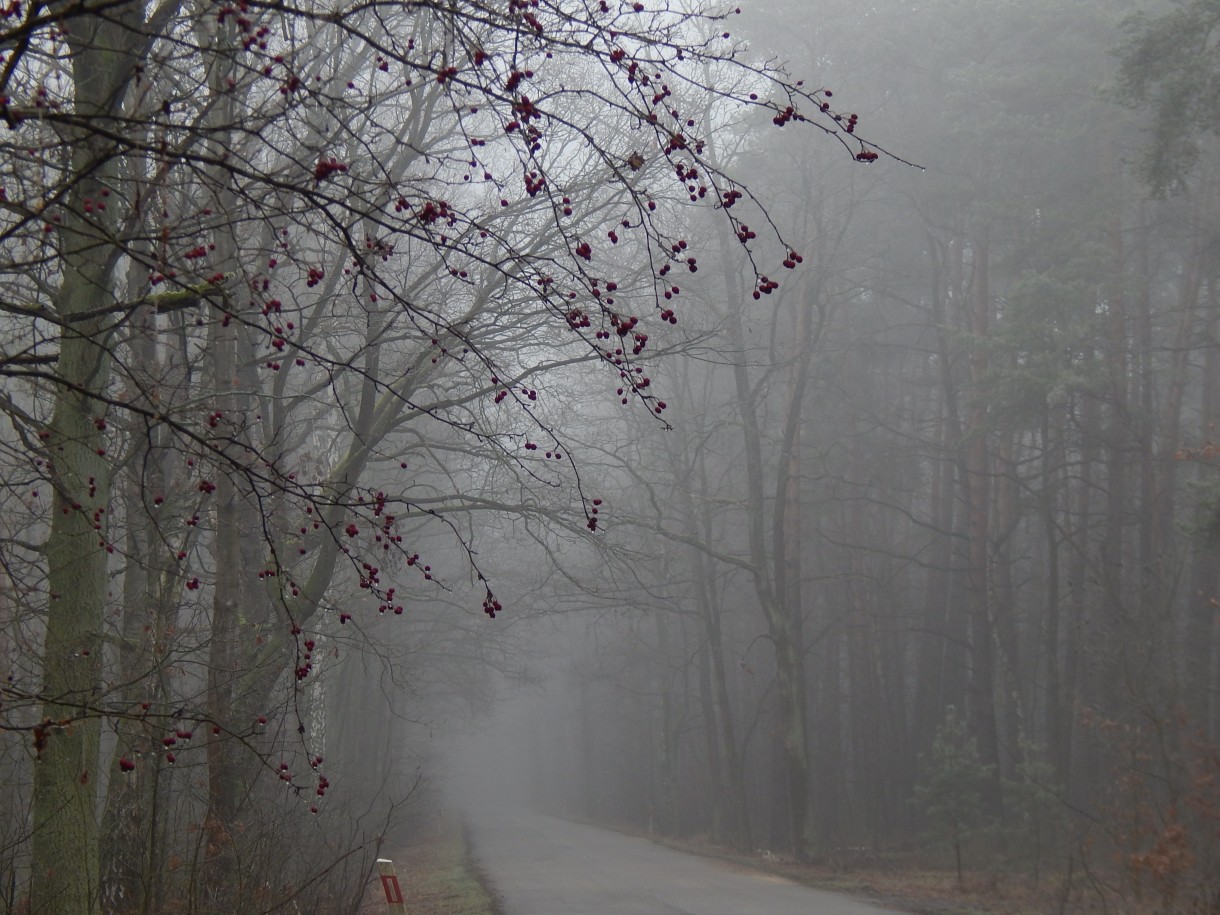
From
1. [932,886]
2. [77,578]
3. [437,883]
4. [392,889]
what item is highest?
[77,578]

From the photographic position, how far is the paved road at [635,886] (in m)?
12.1

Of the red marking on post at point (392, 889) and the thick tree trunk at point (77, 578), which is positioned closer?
the thick tree trunk at point (77, 578)

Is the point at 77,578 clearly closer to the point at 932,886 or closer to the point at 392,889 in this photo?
the point at 392,889

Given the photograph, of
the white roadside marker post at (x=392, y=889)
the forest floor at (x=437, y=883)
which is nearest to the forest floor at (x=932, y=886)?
the forest floor at (x=437, y=883)

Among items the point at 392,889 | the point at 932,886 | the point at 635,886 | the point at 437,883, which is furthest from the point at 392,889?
the point at 932,886

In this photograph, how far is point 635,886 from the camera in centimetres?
1471

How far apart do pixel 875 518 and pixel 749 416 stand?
10.8m


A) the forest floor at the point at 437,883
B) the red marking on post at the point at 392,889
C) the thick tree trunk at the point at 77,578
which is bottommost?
the forest floor at the point at 437,883

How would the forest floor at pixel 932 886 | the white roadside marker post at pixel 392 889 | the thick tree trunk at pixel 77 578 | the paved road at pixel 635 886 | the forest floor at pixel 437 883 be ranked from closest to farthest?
the thick tree trunk at pixel 77 578
the white roadside marker post at pixel 392 889
the paved road at pixel 635 886
the forest floor at pixel 932 886
the forest floor at pixel 437 883

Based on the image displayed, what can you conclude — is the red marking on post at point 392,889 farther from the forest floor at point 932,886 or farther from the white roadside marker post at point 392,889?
the forest floor at point 932,886

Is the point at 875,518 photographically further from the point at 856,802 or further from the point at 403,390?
the point at 403,390

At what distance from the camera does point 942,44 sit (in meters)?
23.8

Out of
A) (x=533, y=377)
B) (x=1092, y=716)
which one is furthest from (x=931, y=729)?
(x=533, y=377)

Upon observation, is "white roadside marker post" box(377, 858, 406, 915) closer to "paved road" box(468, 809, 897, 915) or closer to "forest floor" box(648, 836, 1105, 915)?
"paved road" box(468, 809, 897, 915)
